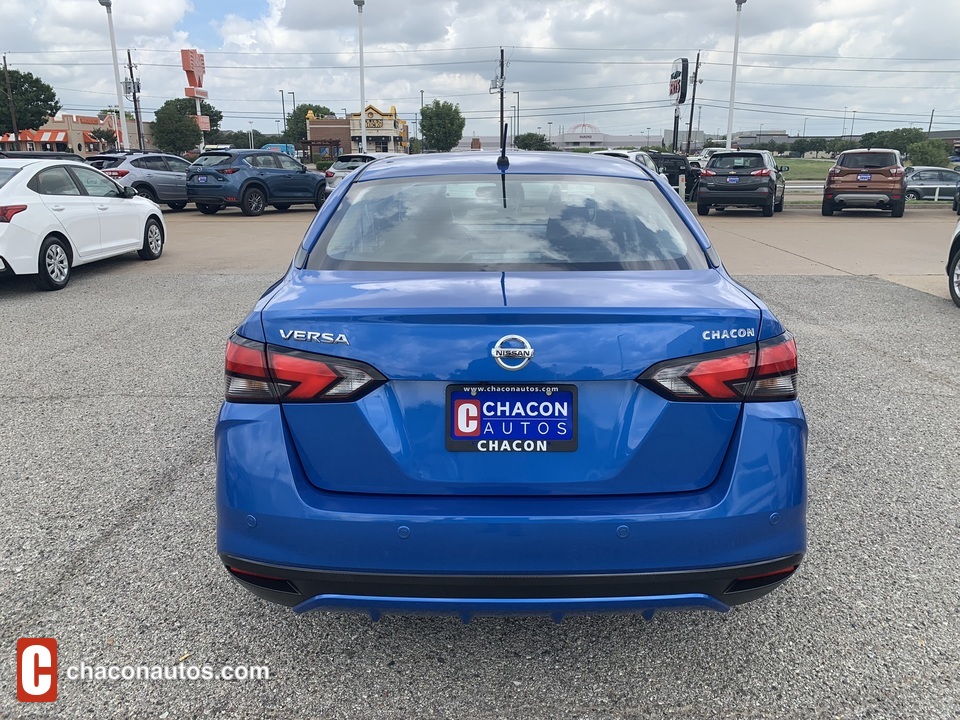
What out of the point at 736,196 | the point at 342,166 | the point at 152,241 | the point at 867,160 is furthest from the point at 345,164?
the point at 867,160

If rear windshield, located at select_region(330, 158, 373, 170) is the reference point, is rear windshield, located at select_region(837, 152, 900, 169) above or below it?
above

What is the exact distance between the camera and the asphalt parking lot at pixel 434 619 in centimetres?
242

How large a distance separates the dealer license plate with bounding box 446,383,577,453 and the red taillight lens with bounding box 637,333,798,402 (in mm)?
237

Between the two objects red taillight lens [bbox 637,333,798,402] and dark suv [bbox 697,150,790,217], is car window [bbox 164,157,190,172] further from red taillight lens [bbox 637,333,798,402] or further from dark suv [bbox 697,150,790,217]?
red taillight lens [bbox 637,333,798,402]

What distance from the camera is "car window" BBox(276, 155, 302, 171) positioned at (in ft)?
72.1

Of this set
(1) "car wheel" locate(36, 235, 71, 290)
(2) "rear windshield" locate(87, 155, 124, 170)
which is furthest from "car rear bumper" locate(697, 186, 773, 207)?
(1) "car wheel" locate(36, 235, 71, 290)

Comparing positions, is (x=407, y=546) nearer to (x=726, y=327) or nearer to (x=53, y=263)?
(x=726, y=327)

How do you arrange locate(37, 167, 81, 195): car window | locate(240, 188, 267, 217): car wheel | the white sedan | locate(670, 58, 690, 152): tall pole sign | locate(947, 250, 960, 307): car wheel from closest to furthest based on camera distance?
locate(947, 250, 960, 307): car wheel
the white sedan
locate(37, 167, 81, 195): car window
locate(240, 188, 267, 217): car wheel
locate(670, 58, 690, 152): tall pole sign

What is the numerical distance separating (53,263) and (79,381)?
14.4 ft

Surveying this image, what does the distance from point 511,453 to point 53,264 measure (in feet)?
30.1

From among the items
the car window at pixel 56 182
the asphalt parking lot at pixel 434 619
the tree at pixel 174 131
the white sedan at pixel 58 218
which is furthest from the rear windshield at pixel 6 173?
the tree at pixel 174 131

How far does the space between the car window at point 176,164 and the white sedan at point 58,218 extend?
1200 centimetres

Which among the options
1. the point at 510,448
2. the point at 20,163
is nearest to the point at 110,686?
the point at 510,448

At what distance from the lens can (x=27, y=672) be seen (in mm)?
2541
